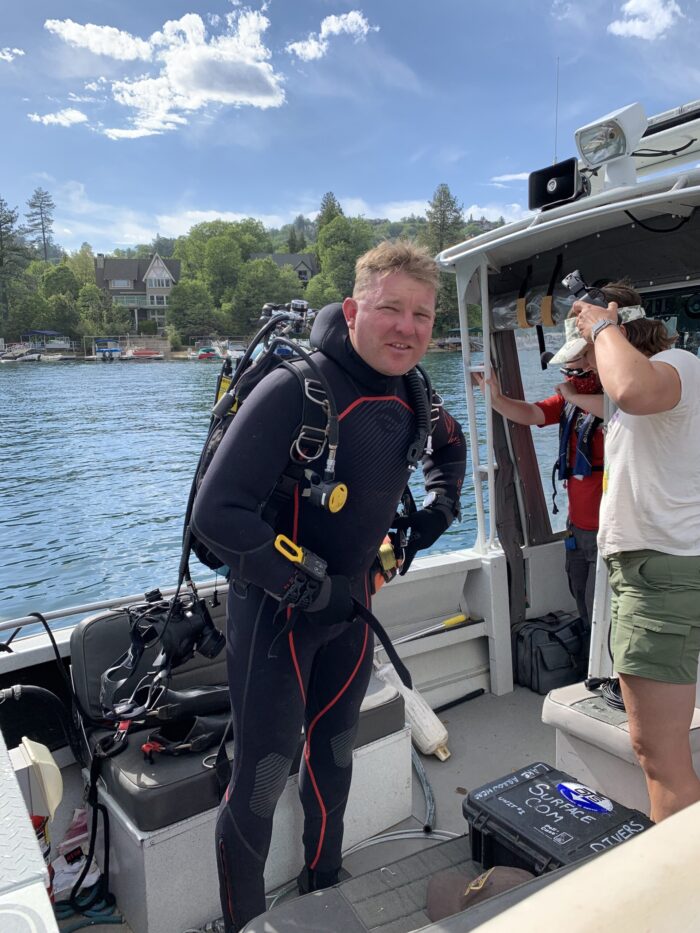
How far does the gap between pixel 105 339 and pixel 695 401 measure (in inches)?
1834

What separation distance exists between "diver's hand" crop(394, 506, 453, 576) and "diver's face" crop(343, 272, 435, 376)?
1.70ft

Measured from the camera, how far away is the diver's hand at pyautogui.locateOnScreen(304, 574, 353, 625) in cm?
160

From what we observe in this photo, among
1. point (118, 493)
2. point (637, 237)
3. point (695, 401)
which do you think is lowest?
point (118, 493)

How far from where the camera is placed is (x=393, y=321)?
5.45 feet

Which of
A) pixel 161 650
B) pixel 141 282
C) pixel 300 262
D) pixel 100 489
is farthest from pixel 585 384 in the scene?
pixel 141 282

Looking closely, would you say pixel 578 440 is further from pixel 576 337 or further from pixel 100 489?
pixel 100 489

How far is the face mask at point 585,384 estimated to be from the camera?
3.09m

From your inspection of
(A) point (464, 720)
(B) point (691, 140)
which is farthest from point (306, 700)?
(B) point (691, 140)

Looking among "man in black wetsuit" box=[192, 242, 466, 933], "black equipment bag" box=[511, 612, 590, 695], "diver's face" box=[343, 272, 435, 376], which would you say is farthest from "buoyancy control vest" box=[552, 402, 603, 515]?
"diver's face" box=[343, 272, 435, 376]

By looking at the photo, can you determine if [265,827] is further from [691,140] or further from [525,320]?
[691,140]

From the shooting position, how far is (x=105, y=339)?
4438cm

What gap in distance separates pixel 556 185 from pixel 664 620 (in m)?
1.64

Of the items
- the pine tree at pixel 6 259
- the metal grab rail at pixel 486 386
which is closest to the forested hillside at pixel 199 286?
the pine tree at pixel 6 259

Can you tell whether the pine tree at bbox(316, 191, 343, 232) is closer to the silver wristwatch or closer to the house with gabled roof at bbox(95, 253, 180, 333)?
the house with gabled roof at bbox(95, 253, 180, 333)
